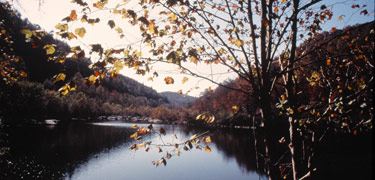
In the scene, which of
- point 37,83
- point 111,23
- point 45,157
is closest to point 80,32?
point 111,23

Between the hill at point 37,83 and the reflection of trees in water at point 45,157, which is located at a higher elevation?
the hill at point 37,83

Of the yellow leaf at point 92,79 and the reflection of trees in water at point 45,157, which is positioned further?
the reflection of trees in water at point 45,157

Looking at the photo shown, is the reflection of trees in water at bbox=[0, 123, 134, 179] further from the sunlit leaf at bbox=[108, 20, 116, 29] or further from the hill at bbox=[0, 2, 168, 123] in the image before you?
the sunlit leaf at bbox=[108, 20, 116, 29]

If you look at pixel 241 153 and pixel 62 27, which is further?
pixel 241 153

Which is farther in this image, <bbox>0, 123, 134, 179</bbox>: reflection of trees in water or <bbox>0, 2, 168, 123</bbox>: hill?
<bbox>0, 123, 134, 179</bbox>: reflection of trees in water

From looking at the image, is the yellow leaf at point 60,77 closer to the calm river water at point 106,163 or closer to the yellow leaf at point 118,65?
the yellow leaf at point 118,65

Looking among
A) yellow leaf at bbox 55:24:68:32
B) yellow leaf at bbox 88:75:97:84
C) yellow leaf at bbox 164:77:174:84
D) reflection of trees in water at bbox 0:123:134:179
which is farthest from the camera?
reflection of trees in water at bbox 0:123:134:179

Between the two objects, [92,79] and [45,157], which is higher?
[92,79]

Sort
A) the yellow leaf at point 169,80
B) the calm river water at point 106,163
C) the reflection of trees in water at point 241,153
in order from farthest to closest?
the reflection of trees in water at point 241,153 → the calm river water at point 106,163 → the yellow leaf at point 169,80

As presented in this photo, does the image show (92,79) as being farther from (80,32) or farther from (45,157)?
(45,157)

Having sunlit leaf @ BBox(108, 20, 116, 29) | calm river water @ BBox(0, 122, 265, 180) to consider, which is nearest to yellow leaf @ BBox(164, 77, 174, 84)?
sunlit leaf @ BBox(108, 20, 116, 29)

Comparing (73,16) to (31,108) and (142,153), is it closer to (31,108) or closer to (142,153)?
(142,153)

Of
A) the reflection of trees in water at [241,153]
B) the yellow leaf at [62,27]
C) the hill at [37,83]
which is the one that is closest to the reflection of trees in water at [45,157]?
the hill at [37,83]

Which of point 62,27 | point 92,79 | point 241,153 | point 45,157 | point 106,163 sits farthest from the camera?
point 241,153
